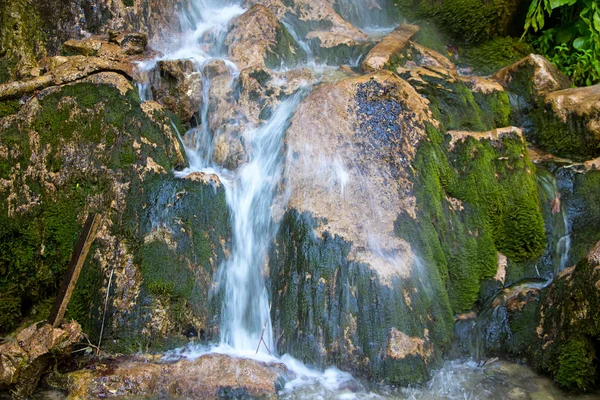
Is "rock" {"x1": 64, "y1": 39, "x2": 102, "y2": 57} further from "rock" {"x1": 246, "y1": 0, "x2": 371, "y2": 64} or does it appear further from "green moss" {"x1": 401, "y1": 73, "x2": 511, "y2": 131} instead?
"green moss" {"x1": 401, "y1": 73, "x2": 511, "y2": 131}

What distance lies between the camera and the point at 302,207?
515 centimetres

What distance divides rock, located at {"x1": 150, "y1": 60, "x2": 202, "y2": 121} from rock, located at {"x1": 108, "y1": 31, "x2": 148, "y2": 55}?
711mm

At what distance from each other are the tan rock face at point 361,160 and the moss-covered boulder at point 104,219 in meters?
0.96

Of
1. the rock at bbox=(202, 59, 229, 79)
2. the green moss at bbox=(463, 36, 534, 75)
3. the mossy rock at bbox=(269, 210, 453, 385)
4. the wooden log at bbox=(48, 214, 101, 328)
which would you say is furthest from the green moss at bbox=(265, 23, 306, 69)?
the wooden log at bbox=(48, 214, 101, 328)

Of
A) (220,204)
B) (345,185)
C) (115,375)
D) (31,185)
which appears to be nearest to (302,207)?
(345,185)

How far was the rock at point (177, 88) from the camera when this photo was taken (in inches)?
252

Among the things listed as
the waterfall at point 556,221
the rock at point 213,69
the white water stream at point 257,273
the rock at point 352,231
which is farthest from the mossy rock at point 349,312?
the rock at point 213,69

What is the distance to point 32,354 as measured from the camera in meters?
4.21

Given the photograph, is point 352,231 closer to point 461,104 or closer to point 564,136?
point 461,104

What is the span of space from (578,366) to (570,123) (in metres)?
3.04

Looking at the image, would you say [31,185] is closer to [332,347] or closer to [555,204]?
[332,347]

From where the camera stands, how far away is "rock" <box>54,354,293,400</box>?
4238mm

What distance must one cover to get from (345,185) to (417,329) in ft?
4.75

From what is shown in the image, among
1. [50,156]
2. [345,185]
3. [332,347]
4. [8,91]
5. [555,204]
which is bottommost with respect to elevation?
[332,347]
